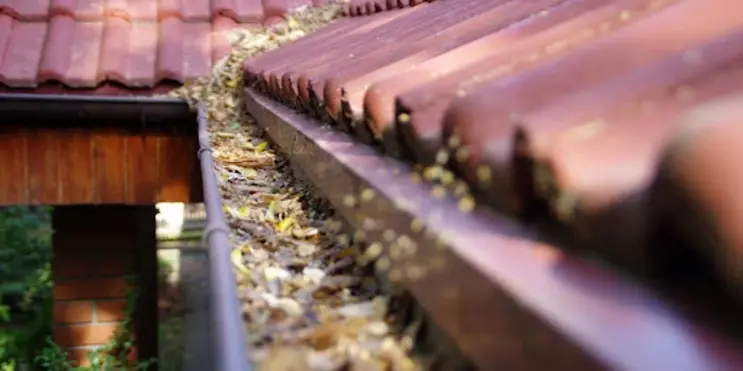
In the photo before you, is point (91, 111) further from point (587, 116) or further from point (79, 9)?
point (587, 116)

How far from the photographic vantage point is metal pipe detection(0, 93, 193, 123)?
2.62m

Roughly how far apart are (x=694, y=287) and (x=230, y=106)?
2.84 metres

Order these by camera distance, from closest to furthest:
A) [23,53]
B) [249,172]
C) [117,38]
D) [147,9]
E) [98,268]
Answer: [249,172]
[23,53]
[117,38]
[147,9]
[98,268]

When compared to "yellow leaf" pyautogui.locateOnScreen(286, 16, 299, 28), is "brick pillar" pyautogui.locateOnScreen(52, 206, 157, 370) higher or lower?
lower

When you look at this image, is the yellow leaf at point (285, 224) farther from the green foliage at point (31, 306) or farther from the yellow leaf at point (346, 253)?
the green foliage at point (31, 306)

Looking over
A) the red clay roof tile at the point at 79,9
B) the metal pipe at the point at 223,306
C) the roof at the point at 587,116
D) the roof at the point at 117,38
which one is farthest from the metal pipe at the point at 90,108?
the metal pipe at the point at 223,306

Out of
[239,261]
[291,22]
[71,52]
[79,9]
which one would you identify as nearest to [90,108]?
[71,52]

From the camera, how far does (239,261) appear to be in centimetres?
104

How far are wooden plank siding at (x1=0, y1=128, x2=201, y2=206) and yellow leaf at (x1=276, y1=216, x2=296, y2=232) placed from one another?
5.05 ft

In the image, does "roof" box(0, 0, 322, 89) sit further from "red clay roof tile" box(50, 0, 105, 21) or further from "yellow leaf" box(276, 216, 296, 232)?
"yellow leaf" box(276, 216, 296, 232)

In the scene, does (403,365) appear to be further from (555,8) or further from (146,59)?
(146,59)

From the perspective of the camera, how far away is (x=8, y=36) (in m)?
3.37

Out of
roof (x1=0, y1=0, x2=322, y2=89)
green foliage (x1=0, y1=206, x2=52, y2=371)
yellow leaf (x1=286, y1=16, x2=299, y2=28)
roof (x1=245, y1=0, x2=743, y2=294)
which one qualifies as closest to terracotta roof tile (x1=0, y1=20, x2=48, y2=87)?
roof (x1=0, y1=0, x2=322, y2=89)

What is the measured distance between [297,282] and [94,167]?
2.06 metres
